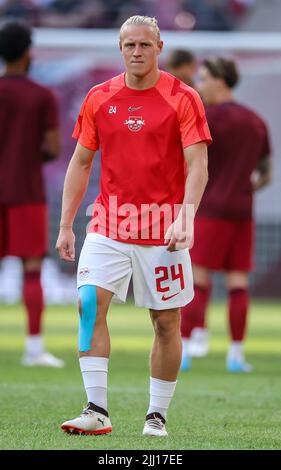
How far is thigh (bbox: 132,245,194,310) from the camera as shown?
5.56 m

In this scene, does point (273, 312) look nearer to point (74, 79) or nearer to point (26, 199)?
point (74, 79)

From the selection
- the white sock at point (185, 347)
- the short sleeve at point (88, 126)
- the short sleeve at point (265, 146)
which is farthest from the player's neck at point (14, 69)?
the short sleeve at point (88, 126)

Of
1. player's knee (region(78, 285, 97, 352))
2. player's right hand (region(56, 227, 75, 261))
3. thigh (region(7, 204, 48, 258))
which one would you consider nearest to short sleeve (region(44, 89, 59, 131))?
thigh (region(7, 204, 48, 258))

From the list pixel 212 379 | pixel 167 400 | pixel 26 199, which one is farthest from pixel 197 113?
pixel 26 199

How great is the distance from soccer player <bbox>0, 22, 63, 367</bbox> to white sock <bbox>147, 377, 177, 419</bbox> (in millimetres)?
3647

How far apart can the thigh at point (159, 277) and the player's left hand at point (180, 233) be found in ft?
0.83

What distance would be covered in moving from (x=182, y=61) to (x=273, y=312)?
279 inches

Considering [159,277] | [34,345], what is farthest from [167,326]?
[34,345]

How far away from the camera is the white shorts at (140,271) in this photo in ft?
18.2

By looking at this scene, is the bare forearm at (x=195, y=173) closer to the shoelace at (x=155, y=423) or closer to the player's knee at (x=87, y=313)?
the player's knee at (x=87, y=313)

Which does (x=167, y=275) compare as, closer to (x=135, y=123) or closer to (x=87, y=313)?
(x=87, y=313)

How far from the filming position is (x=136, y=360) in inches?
392

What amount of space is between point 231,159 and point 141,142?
4.09 metres

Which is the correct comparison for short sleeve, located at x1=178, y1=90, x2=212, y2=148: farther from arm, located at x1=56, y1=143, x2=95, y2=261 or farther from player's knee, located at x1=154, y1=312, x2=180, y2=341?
player's knee, located at x1=154, y1=312, x2=180, y2=341
